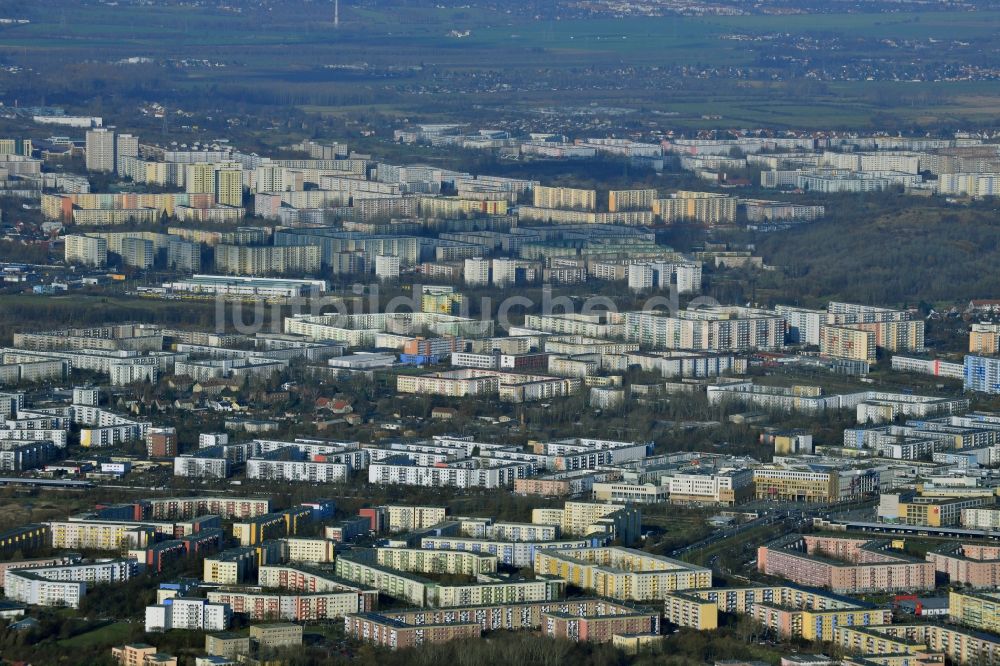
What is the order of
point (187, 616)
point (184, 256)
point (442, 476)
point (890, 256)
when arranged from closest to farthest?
point (187, 616), point (442, 476), point (184, 256), point (890, 256)

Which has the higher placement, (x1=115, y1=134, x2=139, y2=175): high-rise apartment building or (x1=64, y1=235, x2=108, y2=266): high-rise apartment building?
(x1=115, y1=134, x2=139, y2=175): high-rise apartment building

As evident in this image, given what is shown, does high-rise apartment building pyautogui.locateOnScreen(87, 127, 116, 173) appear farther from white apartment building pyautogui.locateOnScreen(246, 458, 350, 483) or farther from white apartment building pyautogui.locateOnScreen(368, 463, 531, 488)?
white apartment building pyautogui.locateOnScreen(368, 463, 531, 488)

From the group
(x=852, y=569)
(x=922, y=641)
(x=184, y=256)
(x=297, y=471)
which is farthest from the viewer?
(x=184, y=256)

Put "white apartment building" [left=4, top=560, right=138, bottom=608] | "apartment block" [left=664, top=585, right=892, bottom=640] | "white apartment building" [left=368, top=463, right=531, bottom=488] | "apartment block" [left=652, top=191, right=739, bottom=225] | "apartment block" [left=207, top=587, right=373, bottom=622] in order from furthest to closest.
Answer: "apartment block" [left=652, top=191, right=739, bottom=225] < "white apartment building" [left=368, top=463, right=531, bottom=488] < "white apartment building" [left=4, top=560, right=138, bottom=608] < "apartment block" [left=207, top=587, right=373, bottom=622] < "apartment block" [left=664, top=585, right=892, bottom=640]

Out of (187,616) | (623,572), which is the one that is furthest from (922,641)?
(187,616)

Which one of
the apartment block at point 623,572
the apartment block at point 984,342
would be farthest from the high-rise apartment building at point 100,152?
the apartment block at point 623,572

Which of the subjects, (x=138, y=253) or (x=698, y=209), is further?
(x=698, y=209)

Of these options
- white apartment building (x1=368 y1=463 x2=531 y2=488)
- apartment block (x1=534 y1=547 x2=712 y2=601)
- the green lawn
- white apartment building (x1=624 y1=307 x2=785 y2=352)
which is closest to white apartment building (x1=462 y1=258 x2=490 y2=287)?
white apartment building (x1=624 y1=307 x2=785 y2=352)

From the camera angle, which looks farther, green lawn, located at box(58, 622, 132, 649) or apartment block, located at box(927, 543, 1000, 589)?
apartment block, located at box(927, 543, 1000, 589)

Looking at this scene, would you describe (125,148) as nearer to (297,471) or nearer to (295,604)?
(297,471)

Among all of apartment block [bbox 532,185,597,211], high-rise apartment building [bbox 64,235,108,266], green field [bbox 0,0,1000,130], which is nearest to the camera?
high-rise apartment building [bbox 64,235,108,266]

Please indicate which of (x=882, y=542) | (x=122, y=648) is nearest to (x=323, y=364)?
(x=882, y=542)

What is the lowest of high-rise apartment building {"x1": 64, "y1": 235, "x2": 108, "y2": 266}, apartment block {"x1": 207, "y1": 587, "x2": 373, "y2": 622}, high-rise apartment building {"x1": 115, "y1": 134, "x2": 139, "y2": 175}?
high-rise apartment building {"x1": 64, "y1": 235, "x2": 108, "y2": 266}
